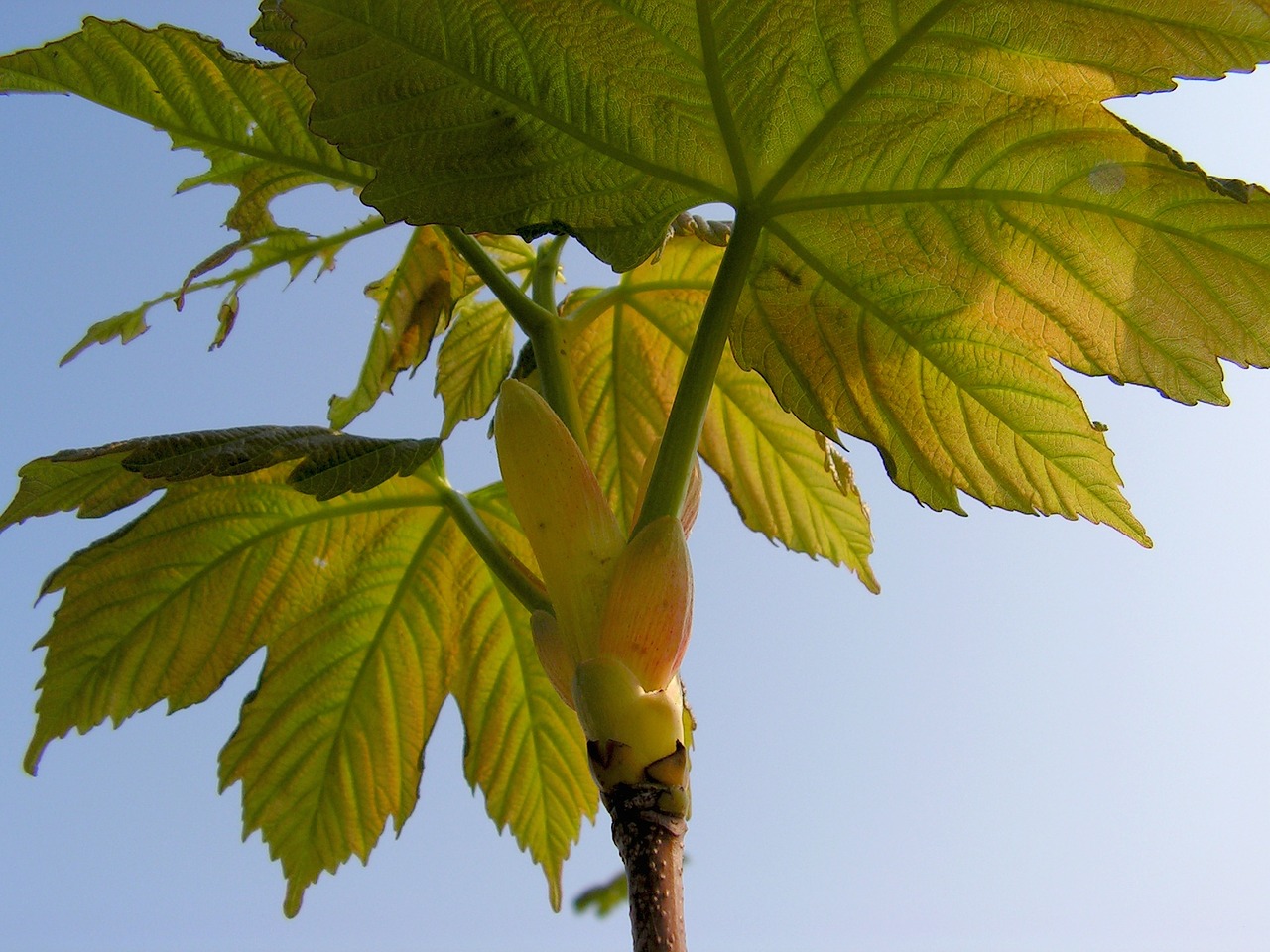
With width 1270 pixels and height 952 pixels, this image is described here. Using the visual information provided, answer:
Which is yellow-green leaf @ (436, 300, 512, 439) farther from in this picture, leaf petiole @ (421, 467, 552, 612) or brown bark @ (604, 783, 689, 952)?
brown bark @ (604, 783, 689, 952)

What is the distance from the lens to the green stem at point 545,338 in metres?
0.90

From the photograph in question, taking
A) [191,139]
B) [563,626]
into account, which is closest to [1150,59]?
[563,626]

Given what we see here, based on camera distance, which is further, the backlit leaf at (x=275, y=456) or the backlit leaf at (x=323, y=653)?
the backlit leaf at (x=323, y=653)

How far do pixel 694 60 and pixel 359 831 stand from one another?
0.92m

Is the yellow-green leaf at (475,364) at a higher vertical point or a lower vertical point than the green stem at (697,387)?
higher

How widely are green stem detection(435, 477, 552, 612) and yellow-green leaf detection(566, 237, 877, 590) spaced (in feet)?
0.86

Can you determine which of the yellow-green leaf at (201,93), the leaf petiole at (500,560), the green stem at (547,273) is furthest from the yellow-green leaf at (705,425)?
the yellow-green leaf at (201,93)

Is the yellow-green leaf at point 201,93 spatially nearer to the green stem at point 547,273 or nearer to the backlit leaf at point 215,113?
the backlit leaf at point 215,113

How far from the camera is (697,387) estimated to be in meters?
0.79

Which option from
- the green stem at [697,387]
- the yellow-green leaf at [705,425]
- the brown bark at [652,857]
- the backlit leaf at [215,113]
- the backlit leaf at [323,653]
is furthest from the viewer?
A: the yellow-green leaf at [705,425]

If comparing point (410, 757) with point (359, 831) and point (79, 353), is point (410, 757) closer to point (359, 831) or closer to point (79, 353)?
point (359, 831)

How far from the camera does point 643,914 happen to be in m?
0.60

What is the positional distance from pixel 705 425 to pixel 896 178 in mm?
480

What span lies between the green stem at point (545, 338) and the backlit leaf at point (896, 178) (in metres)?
0.13
